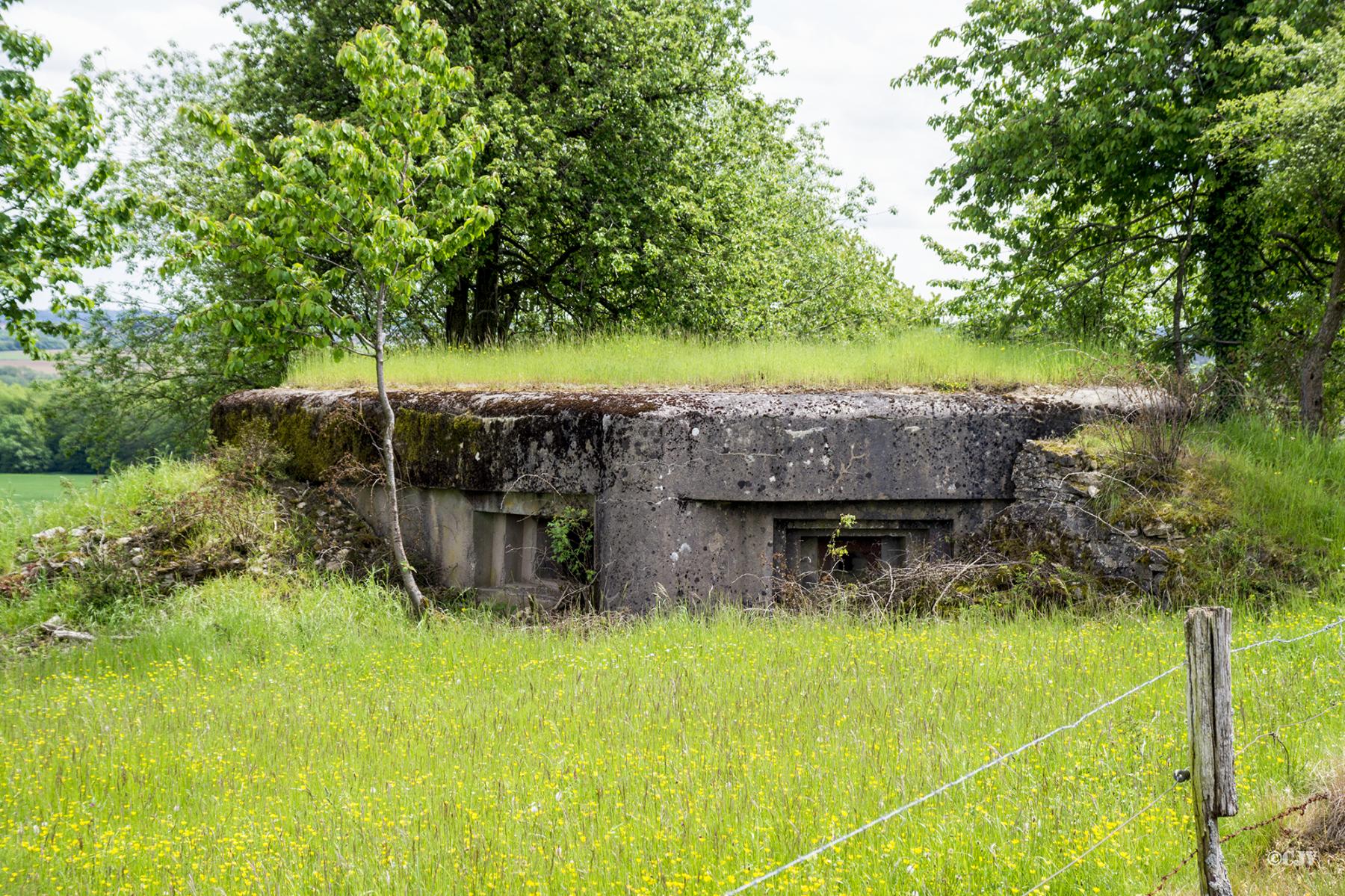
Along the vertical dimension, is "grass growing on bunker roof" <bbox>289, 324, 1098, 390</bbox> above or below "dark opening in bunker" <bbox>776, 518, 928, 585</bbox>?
above

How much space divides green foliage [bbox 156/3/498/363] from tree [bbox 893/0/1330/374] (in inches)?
275

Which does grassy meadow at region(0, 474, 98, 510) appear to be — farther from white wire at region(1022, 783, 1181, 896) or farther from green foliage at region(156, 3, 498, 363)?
white wire at region(1022, 783, 1181, 896)

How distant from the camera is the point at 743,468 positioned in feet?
25.0

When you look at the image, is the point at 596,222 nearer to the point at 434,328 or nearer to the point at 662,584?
the point at 434,328

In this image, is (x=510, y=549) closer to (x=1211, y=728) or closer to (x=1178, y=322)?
(x=1211, y=728)

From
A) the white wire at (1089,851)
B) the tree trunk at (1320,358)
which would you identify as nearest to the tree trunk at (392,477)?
the white wire at (1089,851)

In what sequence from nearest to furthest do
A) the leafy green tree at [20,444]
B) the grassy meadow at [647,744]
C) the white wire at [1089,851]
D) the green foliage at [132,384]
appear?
the white wire at [1089,851] < the grassy meadow at [647,744] < the green foliage at [132,384] < the leafy green tree at [20,444]

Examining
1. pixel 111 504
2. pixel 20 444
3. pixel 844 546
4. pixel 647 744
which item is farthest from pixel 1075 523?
pixel 20 444

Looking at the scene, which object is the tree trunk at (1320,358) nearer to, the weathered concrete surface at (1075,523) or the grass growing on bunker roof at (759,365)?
the grass growing on bunker roof at (759,365)

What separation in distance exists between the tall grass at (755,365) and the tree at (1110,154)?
2.73 meters

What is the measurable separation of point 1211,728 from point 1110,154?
9.69 m

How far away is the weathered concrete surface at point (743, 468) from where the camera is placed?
761 cm

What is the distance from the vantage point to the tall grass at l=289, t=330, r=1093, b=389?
8.77 meters

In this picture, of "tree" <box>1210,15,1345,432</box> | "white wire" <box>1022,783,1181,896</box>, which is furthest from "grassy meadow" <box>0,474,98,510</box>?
"tree" <box>1210,15,1345,432</box>
